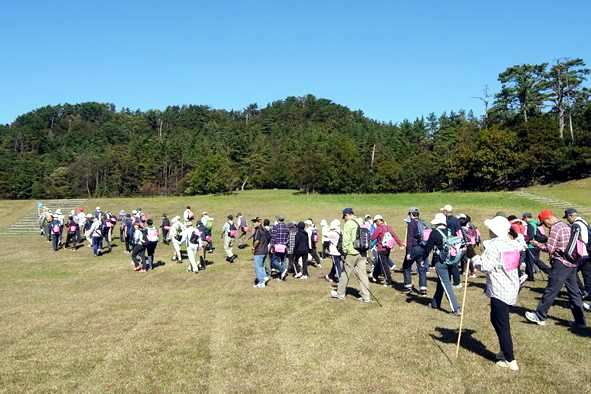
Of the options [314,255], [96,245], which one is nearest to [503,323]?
[314,255]

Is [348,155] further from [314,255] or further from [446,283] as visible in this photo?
[446,283]

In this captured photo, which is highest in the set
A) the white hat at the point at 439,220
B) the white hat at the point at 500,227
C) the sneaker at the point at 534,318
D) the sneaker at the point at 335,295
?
the white hat at the point at 500,227

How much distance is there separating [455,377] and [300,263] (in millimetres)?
9796

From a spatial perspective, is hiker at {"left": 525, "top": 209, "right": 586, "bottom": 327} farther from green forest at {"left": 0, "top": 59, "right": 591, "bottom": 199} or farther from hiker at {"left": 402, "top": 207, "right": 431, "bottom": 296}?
green forest at {"left": 0, "top": 59, "right": 591, "bottom": 199}

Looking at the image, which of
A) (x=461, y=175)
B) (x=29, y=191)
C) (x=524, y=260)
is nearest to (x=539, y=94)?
(x=461, y=175)

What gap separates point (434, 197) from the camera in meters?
44.3

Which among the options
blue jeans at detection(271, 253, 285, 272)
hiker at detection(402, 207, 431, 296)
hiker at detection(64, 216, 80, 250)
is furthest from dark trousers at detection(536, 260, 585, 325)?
hiker at detection(64, 216, 80, 250)

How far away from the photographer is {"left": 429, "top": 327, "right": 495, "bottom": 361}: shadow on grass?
783 centimetres

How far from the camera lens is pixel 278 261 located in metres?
15.6

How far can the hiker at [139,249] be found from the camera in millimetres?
17219

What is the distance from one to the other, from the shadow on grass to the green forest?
187 ft

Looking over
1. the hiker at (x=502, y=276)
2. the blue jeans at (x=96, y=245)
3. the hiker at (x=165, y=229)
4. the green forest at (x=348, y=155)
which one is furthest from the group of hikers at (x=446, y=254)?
the green forest at (x=348, y=155)

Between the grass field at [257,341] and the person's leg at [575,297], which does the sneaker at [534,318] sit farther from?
the person's leg at [575,297]

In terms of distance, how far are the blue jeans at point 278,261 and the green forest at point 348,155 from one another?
52.5 metres
